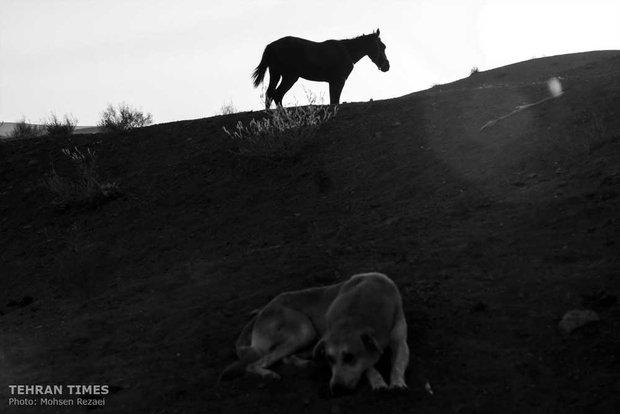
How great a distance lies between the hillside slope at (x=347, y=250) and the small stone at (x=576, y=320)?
0.25ft

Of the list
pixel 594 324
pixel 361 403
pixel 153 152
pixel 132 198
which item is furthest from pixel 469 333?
pixel 153 152

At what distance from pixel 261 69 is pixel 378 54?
3.81m

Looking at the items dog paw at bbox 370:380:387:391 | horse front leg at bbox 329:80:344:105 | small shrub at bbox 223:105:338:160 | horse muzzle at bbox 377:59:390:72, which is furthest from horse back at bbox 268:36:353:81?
dog paw at bbox 370:380:387:391

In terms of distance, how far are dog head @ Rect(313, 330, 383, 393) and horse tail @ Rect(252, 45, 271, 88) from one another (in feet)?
42.3

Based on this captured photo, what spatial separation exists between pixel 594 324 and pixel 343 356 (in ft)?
7.22

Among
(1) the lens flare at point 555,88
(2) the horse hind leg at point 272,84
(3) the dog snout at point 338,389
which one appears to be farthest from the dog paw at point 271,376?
(2) the horse hind leg at point 272,84

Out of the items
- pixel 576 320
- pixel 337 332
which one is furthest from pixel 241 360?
pixel 576 320

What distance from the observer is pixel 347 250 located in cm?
924

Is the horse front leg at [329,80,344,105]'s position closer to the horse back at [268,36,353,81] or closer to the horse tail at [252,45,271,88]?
the horse back at [268,36,353,81]

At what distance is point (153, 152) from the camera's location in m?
16.3

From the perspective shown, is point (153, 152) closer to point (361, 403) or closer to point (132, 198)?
point (132, 198)

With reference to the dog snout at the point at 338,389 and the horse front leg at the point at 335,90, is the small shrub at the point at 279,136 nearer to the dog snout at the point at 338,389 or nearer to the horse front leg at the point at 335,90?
the horse front leg at the point at 335,90

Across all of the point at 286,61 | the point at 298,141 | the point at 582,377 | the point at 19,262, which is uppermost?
the point at 286,61

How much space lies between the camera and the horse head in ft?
65.4
